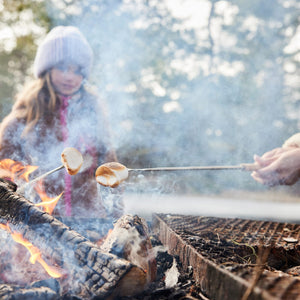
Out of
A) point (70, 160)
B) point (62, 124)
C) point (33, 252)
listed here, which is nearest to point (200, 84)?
point (62, 124)

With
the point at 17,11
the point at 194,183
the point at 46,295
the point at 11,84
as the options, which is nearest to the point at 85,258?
the point at 46,295

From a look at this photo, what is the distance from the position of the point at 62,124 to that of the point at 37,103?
51 cm

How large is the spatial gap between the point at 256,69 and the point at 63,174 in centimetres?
954

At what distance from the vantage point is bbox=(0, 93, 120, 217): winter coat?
3.84m

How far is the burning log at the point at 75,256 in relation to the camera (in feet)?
4.91

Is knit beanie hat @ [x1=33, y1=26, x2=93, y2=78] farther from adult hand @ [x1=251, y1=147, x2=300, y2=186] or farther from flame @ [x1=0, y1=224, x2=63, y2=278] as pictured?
adult hand @ [x1=251, y1=147, x2=300, y2=186]

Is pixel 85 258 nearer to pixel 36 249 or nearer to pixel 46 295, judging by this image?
pixel 46 295

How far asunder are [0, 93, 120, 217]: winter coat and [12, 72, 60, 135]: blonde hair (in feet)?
0.24

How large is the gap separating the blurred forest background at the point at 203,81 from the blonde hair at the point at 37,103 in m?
5.03

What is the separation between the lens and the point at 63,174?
4.02 metres

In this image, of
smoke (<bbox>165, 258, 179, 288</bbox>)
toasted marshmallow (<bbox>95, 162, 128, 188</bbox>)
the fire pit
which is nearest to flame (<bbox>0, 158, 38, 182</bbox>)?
toasted marshmallow (<bbox>95, 162, 128, 188</bbox>)

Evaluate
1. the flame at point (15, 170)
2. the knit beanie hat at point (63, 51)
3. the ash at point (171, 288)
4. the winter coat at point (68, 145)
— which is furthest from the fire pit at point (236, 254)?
the knit beanie hat at point (63, 51)

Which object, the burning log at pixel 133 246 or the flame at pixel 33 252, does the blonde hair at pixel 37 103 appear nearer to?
the flame at pixel 33 252

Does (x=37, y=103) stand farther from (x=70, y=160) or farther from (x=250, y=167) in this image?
(x=250, y=167)
